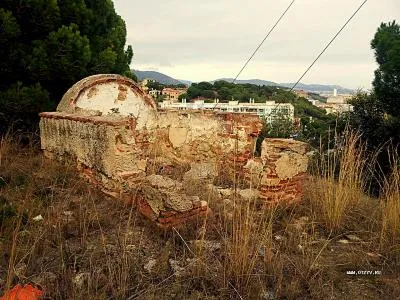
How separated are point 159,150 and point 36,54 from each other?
3397 mm

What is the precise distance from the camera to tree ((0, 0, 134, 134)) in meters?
8.47

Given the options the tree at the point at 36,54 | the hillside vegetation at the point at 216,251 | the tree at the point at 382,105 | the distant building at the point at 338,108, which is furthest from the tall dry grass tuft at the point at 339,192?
the tree at the point at 382,105

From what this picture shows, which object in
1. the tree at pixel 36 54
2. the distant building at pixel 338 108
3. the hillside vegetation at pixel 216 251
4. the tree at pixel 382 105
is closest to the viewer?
the hillside vegetation at pixel 216 251

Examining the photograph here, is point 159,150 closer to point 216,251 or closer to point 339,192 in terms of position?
point 339,192

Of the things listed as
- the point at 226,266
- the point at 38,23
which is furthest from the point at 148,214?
the point at 38,23

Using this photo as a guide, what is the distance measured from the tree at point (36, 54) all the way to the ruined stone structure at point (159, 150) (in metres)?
0.95

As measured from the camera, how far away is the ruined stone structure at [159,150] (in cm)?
491

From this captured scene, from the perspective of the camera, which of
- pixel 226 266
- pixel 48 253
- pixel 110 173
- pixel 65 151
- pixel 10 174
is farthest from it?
pixel 65 151

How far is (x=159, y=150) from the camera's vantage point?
911 centimetres

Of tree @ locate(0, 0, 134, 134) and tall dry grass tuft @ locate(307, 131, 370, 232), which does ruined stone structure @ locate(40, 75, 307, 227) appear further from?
tree @ locate(0, 0, 134, 134)

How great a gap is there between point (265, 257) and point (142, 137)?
5898mm

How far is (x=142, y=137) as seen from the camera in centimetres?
901

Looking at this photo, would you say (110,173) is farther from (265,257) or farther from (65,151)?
(265,257)

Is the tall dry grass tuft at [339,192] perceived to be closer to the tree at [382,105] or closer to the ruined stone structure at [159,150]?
the ruined stone structure at [159,150]
